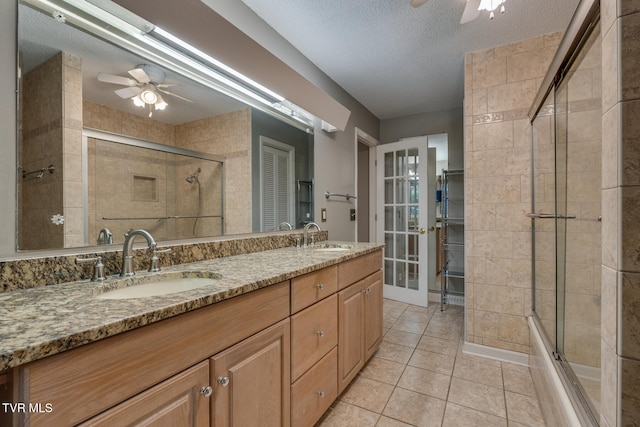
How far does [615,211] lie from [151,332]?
3.88 feet

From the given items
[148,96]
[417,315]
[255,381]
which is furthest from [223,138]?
[417,315]

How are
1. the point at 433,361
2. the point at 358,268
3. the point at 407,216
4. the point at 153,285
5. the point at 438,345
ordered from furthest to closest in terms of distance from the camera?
the point at 407,216 → the point at 438,345 → the point at 433,361 → the point at 358,268 → the point at 153,285

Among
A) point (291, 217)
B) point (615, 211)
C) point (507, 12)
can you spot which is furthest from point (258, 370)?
point (507, 12)

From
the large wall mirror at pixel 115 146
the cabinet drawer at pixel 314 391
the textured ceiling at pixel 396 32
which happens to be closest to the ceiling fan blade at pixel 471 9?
the textured ceiling at pixel 396 32

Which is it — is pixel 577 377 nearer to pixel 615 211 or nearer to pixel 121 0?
pixel 615 211

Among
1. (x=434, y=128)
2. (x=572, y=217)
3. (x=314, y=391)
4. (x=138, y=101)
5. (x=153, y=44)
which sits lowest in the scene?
(x=314, y=391)

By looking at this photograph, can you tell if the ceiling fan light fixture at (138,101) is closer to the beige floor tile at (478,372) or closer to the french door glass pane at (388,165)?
the beige floor tile at (478,372)

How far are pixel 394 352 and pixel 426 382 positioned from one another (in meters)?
0.42

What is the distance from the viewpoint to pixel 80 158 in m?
1.05

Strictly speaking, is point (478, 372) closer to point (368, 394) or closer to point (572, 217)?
point (368, 394)

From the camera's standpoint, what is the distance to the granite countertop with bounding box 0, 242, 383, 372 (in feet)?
1.68

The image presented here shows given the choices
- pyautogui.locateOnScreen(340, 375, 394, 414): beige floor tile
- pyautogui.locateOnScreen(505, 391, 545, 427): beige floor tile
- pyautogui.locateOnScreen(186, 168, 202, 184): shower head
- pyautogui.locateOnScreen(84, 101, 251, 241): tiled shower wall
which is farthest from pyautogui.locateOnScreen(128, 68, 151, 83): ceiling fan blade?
pyautogui.locateOnScreen(505, 391, 545, 427): beige floor tile

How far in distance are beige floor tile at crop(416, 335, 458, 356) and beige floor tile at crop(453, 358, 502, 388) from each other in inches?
5.7

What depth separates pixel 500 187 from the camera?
2.20 meters
